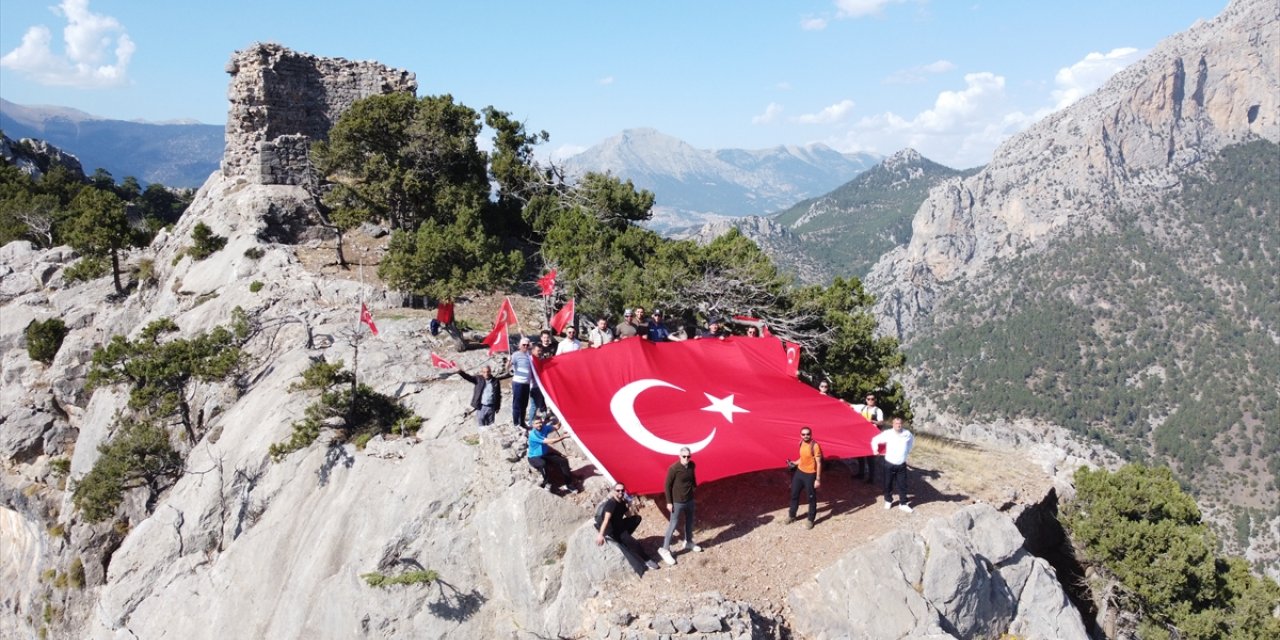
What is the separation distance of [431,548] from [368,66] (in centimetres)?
3311

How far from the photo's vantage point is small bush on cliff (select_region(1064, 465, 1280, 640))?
2034 centimetres

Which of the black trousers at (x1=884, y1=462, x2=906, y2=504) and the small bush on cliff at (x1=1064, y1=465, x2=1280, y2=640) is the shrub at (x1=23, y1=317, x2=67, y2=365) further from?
the small bush on cliff at (x1=1064, y1=465, x2=1280, y2=640)

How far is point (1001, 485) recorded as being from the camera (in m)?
20.5

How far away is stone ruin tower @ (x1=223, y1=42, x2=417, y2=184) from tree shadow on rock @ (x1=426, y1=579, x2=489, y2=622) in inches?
1165

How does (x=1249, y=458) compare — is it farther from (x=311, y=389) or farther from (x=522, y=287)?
(x=311, y=389)

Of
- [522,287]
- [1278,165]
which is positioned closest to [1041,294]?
[1278,165]

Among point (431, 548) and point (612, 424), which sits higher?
point (612, 424)

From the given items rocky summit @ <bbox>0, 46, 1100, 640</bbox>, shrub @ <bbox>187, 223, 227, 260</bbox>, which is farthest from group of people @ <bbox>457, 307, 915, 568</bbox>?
shrub @ <bbox>187, 223, 227, 260</bbox>

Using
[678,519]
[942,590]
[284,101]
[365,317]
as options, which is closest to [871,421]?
[942,590]

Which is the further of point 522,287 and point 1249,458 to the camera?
point 1249,458

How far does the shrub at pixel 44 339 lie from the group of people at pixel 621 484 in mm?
27836

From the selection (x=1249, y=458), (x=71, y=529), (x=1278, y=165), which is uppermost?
(x=1278, y=165)

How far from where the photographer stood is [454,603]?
14.0m

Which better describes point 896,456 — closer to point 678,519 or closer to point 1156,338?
point 678,519
